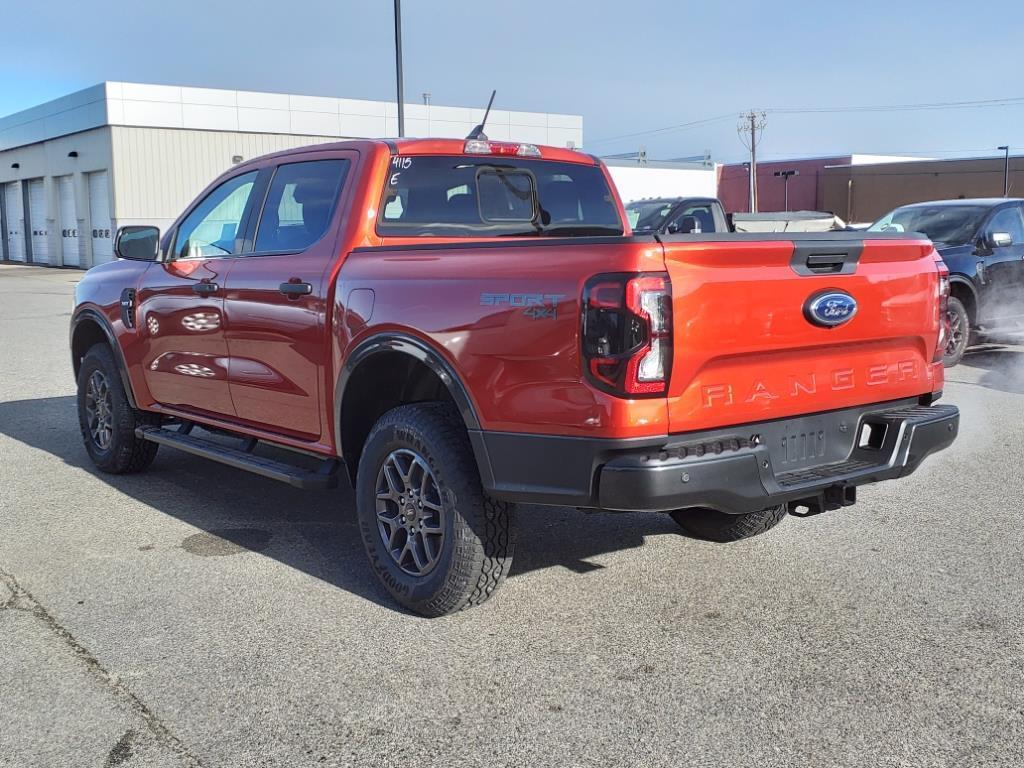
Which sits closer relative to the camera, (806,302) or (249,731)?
(249,731)

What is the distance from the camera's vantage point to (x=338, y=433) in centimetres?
441

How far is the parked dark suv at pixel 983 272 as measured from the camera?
415 inches

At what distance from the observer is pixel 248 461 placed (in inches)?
196

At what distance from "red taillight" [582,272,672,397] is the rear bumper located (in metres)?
0.21

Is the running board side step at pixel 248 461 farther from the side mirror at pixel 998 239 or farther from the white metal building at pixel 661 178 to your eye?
the white metal building at pixel 661 178

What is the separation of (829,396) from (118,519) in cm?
377

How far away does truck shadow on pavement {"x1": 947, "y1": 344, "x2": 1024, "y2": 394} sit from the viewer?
31.8ft

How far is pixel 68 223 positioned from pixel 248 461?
135ft

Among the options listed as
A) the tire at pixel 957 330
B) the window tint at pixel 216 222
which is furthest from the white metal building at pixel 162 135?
the window tint at pixel 216 222

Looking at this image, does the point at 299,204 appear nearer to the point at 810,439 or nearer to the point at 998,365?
the point at 810,439

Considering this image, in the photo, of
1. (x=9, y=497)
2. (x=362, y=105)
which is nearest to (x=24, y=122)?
(x=362, y=105)

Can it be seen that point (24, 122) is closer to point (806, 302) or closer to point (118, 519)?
point (118, 519)

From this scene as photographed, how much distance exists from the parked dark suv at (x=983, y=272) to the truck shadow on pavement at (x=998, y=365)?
32cm

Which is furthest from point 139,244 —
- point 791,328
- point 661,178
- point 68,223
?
point 661,178
